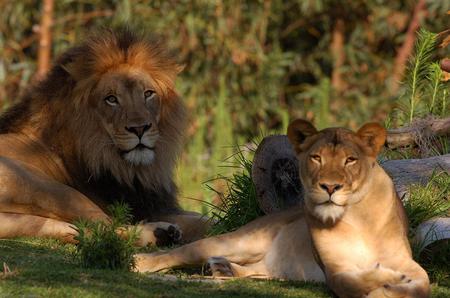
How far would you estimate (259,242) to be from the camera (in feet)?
16.6

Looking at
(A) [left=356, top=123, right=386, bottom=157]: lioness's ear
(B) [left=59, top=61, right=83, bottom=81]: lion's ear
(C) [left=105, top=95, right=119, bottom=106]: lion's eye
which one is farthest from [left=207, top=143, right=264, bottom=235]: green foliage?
(A) [left=356, top=123, right=386, bottom=157]: lioness's ear

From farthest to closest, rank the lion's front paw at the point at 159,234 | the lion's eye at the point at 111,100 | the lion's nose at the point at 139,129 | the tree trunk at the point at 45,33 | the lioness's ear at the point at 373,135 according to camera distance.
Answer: the tree trunk at the point at 45,33 < the lion's eye at the point at 111,100 < the lion's nose at the point at 139,129 < the lion's front paw at the point at 159,234 < the lioness's ear at the point at 373,135

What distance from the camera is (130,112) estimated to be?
6.09m

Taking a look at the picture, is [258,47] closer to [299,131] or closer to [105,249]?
[105,249]

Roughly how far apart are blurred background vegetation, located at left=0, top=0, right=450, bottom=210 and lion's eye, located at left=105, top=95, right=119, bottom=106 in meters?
5.32

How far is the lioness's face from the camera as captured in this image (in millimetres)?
6082

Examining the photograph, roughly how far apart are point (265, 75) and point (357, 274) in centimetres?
885

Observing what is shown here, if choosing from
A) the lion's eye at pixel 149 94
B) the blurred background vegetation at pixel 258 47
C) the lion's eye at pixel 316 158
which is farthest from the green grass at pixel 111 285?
the blurred background vegetation at pixel 258 47

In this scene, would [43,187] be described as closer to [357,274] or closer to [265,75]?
[357,274]

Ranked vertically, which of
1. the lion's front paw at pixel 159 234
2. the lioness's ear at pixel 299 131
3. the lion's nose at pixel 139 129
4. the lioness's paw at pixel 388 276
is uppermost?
the lion's nose at pixel 139 129

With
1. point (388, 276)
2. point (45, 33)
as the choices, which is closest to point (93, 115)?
point (388, 276)

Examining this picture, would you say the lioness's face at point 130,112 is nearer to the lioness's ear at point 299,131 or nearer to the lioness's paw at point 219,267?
the lioness's paw at point 219,267

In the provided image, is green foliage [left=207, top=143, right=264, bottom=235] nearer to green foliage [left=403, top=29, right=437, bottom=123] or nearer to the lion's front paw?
the lion's front paw

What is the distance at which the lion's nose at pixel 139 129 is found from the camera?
6.06 m
